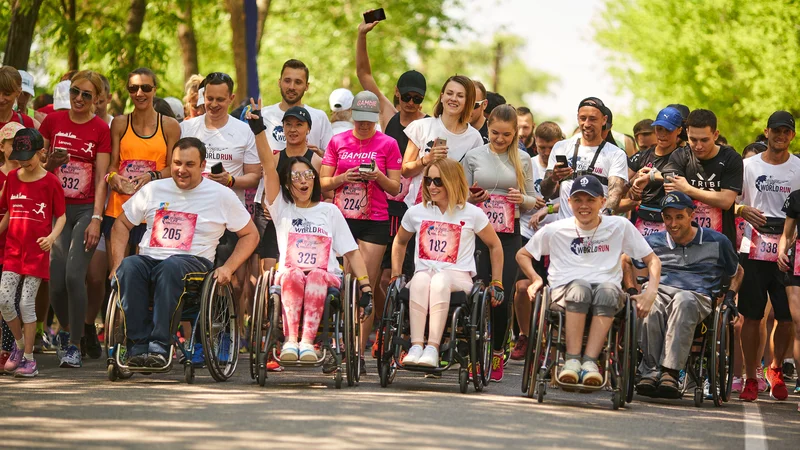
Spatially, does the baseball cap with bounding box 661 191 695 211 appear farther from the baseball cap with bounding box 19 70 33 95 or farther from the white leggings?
the baseball cap with bounding box 19 70 33 95

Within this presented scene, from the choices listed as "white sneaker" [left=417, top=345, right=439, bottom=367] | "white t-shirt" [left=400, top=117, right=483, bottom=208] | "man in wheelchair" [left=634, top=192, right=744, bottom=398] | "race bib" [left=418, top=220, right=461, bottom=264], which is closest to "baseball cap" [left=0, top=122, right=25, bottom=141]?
"white t-shirt" [left=400, top=117, right=483, bottom=208]

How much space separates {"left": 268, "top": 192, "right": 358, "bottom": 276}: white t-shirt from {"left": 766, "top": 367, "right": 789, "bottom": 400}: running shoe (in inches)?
138

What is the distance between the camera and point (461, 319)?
362 inches

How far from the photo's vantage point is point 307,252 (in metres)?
9.33

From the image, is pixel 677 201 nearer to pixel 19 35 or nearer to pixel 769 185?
pixel 769 185

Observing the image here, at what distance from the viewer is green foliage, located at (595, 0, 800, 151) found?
27.0m

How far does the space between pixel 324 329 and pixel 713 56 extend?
23.8 metres

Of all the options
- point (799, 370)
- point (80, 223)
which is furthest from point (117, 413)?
point (799, 370)

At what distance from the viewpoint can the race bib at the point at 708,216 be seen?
10.5 metres

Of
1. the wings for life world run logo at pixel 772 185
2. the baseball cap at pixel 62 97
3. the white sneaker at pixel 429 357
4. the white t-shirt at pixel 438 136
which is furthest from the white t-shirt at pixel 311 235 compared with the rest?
the wings for life world run logo at pixel 772 185

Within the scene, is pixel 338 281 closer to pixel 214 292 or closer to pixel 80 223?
pixel 214 292

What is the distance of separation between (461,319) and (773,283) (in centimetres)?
294

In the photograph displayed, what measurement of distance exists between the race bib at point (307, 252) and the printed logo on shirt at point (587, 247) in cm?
173

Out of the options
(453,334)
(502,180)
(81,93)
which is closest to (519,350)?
(502,180)
